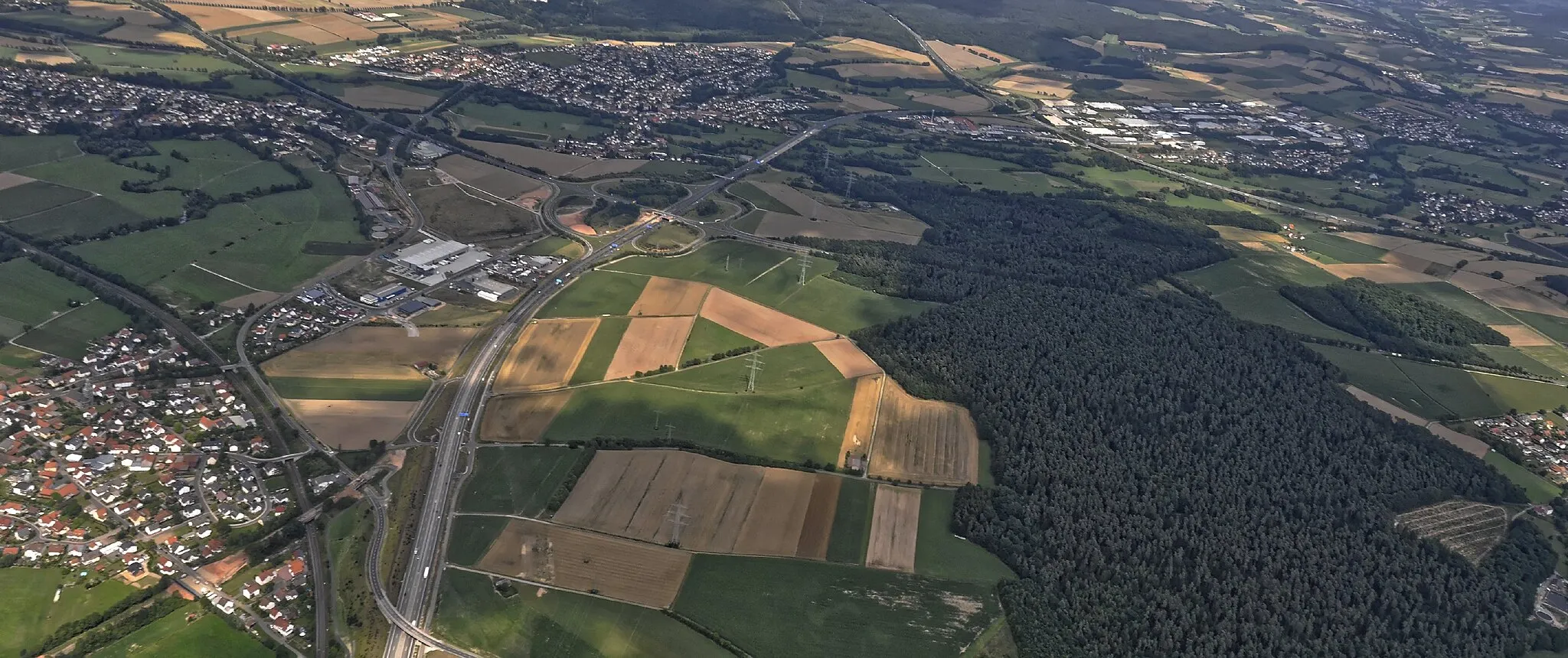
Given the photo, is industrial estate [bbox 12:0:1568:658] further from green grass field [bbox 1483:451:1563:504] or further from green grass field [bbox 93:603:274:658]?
green grass field [bbox 1483:451:1563:504]

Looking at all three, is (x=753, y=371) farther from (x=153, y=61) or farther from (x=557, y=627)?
(x=153, y=61)

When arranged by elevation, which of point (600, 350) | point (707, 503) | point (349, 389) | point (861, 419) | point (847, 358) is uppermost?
point (847, 358)

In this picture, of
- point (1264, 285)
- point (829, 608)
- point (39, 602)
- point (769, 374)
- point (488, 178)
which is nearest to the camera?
point (39, 602)

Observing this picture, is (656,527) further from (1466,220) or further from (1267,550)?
(1466,220)

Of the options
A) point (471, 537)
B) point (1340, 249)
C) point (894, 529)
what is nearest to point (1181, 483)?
point (894, 529)

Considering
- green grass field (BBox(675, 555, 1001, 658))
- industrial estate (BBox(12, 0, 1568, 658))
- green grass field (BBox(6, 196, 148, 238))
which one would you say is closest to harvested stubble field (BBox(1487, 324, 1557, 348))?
industrial estate (BBox(12, 0, 1568, 658))

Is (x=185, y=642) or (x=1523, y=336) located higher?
(x=1523, y=336)

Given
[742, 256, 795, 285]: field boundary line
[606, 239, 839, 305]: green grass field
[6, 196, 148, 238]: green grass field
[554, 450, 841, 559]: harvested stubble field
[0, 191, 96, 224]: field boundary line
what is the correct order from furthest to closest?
[742, 256, 795, 285]: field boundary line → [606, 239, 839, 305]: green grass field → [0, 191, 96, 224]: field boundary line → [6, 196, 148, 238]: green grass field → [554, 450, 841, 559]: harvested stubble field

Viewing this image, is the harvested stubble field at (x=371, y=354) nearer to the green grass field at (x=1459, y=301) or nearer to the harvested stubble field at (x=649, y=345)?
the harvested stubble field at (x=649, y=345)
